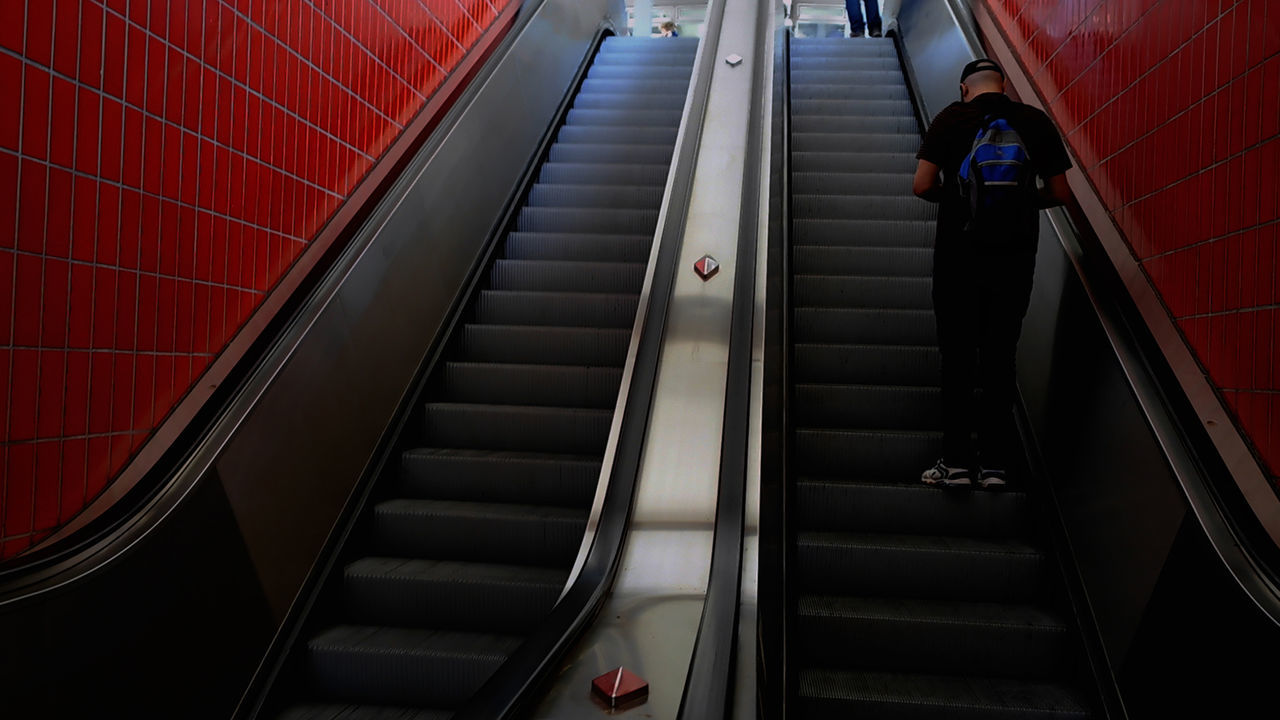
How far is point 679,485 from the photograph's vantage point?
7.35ft

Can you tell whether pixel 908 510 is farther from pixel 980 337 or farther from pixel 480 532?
pixel 480 532

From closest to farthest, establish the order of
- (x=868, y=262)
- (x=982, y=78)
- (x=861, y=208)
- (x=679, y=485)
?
(x=679, y=485), (x=982, y=78), (x=868, y=262), (x=861, y=208)

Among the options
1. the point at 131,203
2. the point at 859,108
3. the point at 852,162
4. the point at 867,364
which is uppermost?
the point at 859,108

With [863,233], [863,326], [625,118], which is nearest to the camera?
[863,326]

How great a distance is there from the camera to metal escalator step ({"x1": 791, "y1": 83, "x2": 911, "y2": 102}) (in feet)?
19.0

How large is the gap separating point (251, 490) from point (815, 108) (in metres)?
4.43

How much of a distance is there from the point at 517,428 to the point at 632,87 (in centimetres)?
350

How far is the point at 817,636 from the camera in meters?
2.40

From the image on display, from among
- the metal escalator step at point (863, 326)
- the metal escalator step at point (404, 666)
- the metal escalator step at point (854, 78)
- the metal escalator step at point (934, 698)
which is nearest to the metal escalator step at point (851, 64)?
the metal escalator step at point (854, 78)

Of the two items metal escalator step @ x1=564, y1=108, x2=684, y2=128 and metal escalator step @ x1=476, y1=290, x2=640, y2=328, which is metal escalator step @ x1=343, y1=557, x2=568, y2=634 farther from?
metal escalator step @ x1=564, y1=108, x2=684, y2=128

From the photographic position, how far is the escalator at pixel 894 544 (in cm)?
228

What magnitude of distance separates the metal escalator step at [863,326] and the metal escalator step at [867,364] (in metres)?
0.17

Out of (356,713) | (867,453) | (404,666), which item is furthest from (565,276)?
(356,713)

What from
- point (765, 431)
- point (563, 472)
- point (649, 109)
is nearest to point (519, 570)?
point (563, 472)
